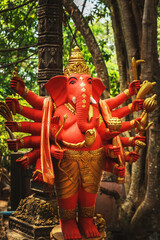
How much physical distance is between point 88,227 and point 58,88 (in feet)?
3.85

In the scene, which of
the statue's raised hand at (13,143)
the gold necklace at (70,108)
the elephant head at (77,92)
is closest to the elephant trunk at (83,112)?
the elephant head at (77,92)

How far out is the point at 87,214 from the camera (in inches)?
116

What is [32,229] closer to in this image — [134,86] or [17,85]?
[17,85]

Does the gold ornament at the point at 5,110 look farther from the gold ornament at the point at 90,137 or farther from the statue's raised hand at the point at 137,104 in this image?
the statue's raised hand at the point at 137,104

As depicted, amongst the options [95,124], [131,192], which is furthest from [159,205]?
[95,124]

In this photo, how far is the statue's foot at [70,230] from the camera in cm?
281

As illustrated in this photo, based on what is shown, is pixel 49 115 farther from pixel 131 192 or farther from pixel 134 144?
pixel 131 192

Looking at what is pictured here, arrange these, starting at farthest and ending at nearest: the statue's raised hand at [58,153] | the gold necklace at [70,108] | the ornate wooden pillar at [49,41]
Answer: the ornate wooden pillar at [49,41]
the gold necklace at [70,108]
the statue's raised hand at [58,153]

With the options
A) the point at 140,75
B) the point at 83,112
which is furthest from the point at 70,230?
the point at 140,75

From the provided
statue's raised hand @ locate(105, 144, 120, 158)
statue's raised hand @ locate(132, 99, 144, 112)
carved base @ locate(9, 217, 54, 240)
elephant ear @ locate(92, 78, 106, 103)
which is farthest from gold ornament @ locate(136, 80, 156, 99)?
carved base @ locate(9, 217, 54, 240)

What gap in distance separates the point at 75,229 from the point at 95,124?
0.86m

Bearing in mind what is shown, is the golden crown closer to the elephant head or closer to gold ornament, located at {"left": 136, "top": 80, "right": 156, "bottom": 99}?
the elephant head

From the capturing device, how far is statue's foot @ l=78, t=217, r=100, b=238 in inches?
113

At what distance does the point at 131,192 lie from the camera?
4.41 m
